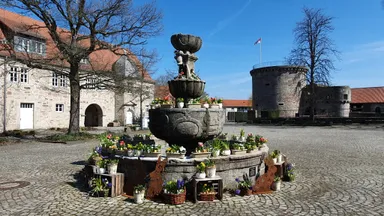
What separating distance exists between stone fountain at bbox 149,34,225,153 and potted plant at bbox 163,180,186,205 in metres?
1.51

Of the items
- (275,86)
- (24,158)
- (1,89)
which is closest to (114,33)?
(24,158)

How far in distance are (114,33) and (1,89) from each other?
11489 millimetres

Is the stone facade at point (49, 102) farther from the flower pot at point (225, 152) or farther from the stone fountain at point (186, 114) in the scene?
the flower pot at point (225, 152)

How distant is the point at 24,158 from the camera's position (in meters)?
10.9

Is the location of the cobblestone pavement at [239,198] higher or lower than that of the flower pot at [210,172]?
lower

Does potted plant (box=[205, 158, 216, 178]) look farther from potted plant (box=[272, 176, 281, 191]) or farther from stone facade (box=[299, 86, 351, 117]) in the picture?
stone facade (box=[299, 86, 351, 117])

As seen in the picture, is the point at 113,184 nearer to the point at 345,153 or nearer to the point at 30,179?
the point at 30,179

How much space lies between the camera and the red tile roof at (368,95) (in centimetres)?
5366

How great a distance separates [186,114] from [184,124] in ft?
0.83

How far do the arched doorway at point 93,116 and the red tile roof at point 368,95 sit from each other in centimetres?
5007

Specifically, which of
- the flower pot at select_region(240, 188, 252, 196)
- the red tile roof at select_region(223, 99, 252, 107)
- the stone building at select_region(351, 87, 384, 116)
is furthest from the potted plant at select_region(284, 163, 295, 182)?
the red tile roof at select_region(223, 99, 252, 107)

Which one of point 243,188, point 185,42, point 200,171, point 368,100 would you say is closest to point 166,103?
point 185,42

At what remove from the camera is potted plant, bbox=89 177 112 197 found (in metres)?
5.95

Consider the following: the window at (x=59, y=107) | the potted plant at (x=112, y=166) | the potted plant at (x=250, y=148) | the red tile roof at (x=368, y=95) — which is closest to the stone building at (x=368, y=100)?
the red tile roof at (x=368, y=95)
